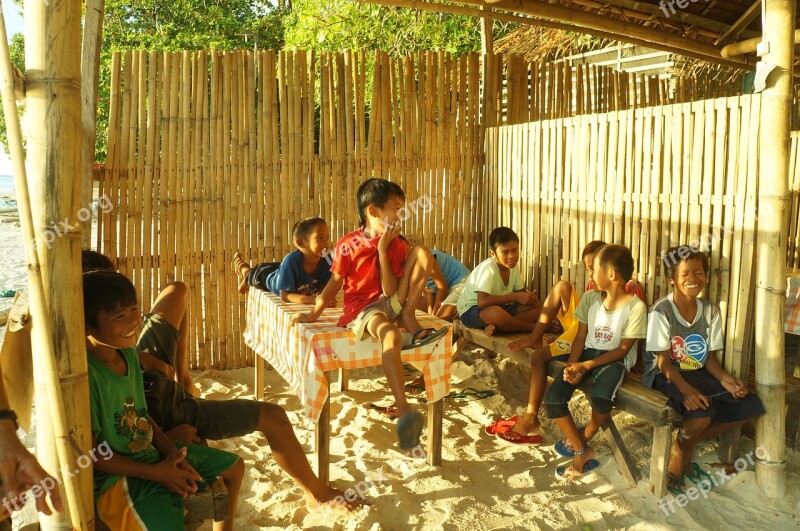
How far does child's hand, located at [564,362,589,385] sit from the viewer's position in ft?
12.8

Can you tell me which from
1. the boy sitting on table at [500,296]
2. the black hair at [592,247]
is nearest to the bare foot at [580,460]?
the boy sitting on table at [500,296]

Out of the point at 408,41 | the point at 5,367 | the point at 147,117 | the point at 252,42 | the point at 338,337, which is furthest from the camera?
the point at 252,42

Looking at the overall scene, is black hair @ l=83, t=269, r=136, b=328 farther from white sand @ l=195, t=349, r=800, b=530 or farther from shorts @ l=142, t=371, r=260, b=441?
white sand @ l=195, t=349, r=800, b=530

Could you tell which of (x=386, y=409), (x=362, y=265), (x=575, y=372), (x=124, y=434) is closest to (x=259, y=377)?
(x=386, y=409)

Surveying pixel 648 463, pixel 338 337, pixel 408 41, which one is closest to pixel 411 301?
pixel 338 337

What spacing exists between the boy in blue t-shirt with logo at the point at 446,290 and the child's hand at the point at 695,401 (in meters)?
2.21

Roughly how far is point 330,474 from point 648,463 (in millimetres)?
1922

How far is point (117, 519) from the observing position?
230 centimetres

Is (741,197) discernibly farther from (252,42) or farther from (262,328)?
(252,42)

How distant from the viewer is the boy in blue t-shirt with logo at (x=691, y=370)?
3.64 meters

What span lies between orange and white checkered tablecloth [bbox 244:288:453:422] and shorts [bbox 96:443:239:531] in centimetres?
120

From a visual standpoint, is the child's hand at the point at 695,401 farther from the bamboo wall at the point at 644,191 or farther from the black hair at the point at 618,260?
the black hair at the point at 618,260

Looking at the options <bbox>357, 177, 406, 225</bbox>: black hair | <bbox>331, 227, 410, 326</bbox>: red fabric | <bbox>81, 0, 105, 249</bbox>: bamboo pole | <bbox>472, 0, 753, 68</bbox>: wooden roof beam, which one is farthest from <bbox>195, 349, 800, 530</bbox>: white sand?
<bbox>472, 0, 753, 68</bbox>: wooden roof beam

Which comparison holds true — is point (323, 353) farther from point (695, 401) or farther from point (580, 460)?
point (695, 401)
